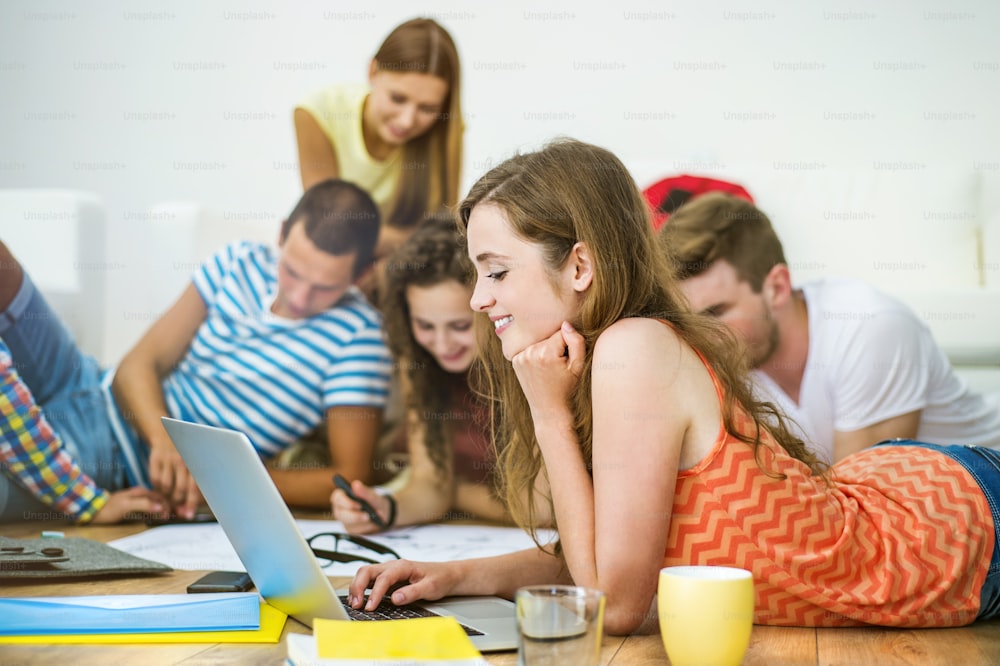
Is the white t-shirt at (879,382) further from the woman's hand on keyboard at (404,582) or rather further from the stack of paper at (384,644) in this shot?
the stack of paper at (384,644)

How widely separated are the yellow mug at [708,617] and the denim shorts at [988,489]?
45 centimetres

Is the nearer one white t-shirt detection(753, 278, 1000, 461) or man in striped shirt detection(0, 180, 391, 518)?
white t-shirt detection(753, 278, 1000, 461)

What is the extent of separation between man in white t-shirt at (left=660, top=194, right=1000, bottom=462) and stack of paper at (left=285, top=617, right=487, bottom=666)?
1.42 m

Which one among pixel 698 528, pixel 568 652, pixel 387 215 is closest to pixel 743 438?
pixel 698 528

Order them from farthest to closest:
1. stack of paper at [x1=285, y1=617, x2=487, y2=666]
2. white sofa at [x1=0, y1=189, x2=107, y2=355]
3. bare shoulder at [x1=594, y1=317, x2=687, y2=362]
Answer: white sofa at [x1=0, y1=189, x2=107, y2=355] → bare shoulder at [x1=594, y1=317, x2=687, y2=362] → stack of paper at [x1=285, y1=617, x2=487, y2=666]

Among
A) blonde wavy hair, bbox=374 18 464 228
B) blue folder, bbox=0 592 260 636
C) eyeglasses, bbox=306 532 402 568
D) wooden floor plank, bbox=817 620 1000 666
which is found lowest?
eyeglasses, bbox=306 532 402 568

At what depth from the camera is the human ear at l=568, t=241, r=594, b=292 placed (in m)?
1.30

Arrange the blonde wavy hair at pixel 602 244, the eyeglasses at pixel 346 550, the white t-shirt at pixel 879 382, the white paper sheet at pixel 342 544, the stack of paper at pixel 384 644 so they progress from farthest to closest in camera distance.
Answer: the white t-shirt at pixel 879 382, the white paper sheet at pixel 342 544, the eyeglasses at pixel 346 550, the blonde wavy hair at pixel 602 244, the stack of paper at pixel 384 644

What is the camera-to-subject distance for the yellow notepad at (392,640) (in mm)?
920

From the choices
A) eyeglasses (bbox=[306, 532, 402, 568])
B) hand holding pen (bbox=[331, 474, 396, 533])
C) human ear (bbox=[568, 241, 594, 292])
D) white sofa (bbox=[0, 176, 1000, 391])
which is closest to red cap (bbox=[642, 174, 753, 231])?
white sofa (bbox=[0, 176, 1000, 391])

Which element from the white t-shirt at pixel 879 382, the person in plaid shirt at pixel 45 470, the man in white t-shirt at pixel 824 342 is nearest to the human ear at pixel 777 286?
the man in white t-shirt at pixel 824 342

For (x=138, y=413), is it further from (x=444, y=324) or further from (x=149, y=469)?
(x=444, y=324)

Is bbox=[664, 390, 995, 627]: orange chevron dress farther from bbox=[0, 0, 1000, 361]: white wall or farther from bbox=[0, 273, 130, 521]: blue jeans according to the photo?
bbox=[0, 273, 130, 521]: blue jeans

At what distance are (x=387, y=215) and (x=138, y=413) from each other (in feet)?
2.75
